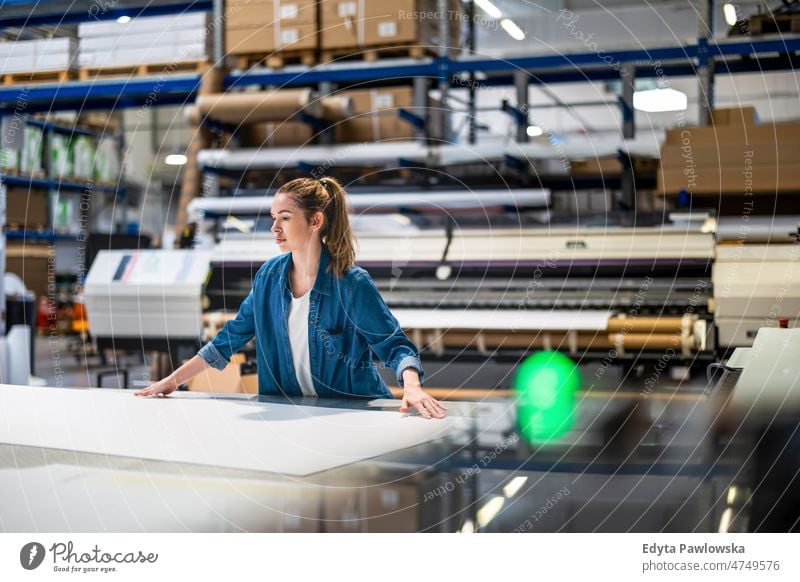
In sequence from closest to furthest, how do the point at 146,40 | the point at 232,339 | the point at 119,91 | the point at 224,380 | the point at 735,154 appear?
the point at 232,339 → the point at 224,380 → the point at 735,154 → the point at 146,40 → the point at 119,91

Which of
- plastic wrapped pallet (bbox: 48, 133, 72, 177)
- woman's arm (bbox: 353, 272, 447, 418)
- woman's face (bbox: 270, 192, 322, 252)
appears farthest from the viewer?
plastic wrapped pallet (bbox: 48, 133, 72, 177)

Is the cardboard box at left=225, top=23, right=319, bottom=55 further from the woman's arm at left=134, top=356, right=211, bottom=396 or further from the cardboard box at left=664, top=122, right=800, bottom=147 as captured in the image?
the woman's arm at left=134, top=356, right=211, bottom=396

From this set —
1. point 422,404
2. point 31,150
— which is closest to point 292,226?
point 422,404

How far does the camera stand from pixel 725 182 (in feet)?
14.6

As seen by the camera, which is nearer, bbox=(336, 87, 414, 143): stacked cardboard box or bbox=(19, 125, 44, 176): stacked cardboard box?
bbox=(336, 87, 414, 143): stacked cardboard box

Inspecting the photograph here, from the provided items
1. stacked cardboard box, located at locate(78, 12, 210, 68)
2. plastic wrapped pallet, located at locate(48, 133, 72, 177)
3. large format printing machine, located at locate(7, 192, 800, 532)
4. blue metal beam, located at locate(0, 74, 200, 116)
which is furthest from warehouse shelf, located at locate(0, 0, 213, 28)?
plastic wrapped pallet, located at locate(48, 133, 72, 177)

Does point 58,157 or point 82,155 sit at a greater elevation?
point 82,155

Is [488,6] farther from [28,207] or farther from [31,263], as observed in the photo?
[31,263]

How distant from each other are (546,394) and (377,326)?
0.96m

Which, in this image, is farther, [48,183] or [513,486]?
[48,183]

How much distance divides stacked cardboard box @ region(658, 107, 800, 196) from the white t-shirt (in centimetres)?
241

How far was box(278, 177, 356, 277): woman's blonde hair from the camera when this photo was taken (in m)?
2.77

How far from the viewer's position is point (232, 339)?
2.81 meters
